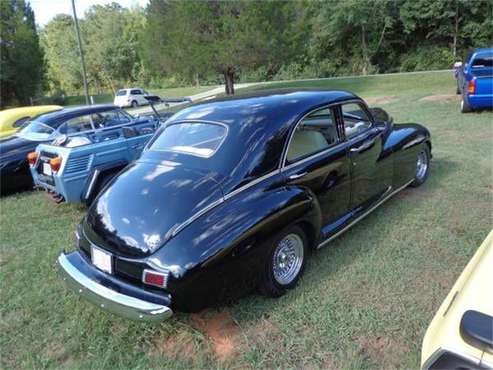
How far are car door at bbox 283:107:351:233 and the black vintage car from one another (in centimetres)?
1

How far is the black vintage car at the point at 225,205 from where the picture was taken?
251 centimetres

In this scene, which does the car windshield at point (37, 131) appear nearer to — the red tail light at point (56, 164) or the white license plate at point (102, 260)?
the red tail light at point (56, 164)

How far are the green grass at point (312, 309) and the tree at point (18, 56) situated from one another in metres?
29.3

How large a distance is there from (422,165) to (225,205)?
3.66 metres

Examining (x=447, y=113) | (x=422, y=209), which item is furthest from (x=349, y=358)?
(x=447, y=113)

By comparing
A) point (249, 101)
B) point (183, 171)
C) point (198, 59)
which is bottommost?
point (183, 171)

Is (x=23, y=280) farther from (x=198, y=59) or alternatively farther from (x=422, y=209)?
(x=198, y=59)

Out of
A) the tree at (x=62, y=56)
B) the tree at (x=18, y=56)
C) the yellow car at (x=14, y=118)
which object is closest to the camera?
the yellow car at (x=14, y=118)

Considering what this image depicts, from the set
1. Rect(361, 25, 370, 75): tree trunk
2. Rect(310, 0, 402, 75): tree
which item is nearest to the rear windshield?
Rect(310, 0, 402, 75): tree

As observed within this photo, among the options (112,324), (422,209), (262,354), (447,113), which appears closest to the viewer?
(262,354)

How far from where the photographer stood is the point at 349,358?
245cm

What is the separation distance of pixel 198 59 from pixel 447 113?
12042mm

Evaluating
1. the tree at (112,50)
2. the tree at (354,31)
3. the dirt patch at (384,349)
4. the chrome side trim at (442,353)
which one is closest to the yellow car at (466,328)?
the chrome side trim at (442,353)

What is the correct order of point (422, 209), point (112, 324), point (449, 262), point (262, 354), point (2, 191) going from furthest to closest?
point (2, 191) → point (422, 209) → point (449, 262) → point (112, 324) → point (262, 354)
